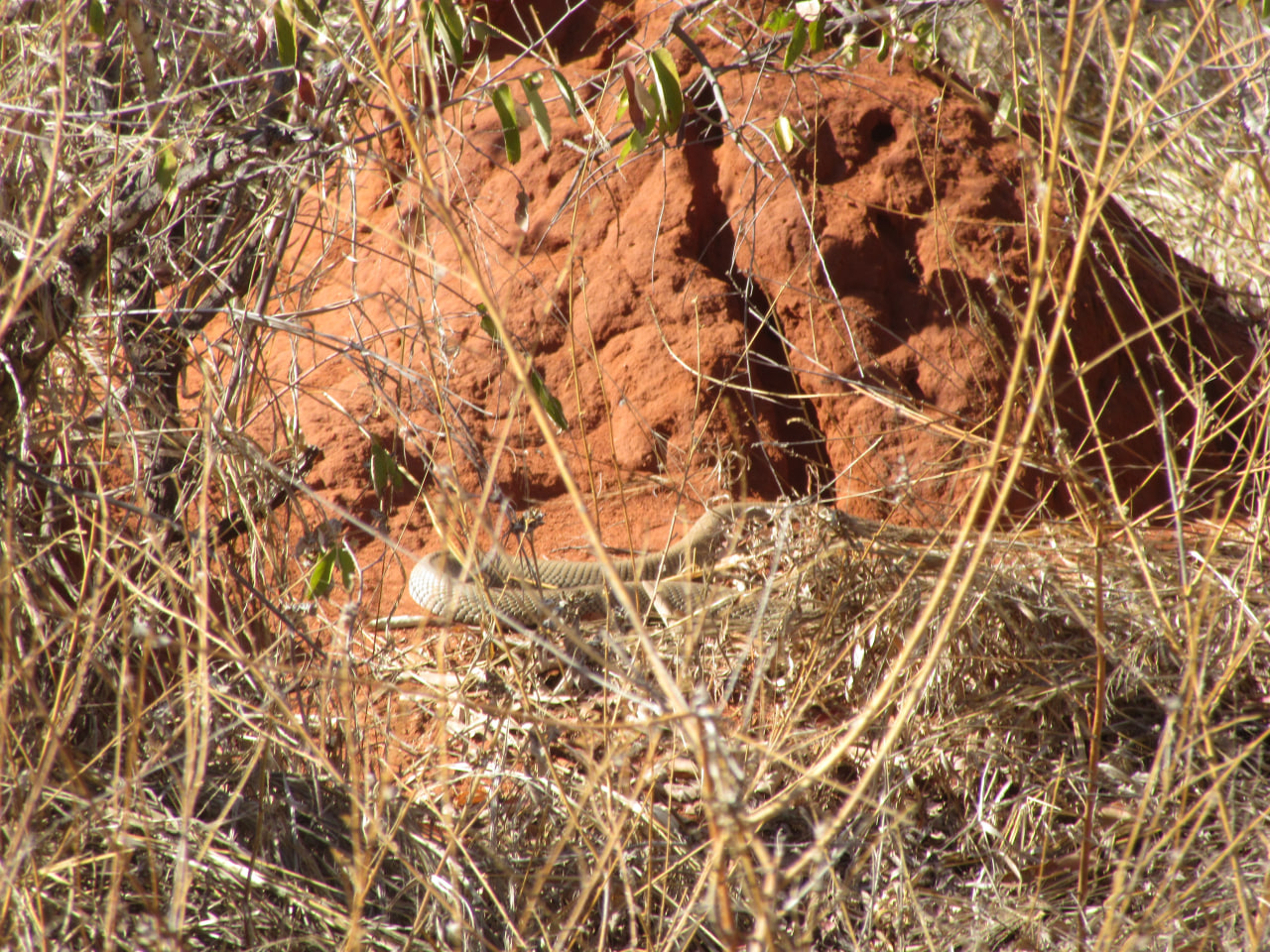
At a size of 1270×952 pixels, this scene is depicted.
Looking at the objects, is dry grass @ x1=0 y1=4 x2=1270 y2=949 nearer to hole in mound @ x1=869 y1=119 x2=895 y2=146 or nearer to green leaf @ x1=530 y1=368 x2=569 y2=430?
green leaf @ x1=530 y1=368 x2=569 y2=430

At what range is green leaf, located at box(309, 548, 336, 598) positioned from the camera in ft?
7.73

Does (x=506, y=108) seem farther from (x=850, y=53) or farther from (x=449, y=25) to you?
(x=850, y=53)

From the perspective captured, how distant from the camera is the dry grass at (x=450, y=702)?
202 centimetres

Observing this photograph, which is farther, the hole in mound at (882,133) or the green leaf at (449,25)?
the hole in mound at (882,133)

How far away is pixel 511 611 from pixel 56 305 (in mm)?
2048

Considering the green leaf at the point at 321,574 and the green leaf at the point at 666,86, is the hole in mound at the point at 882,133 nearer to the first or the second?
the green leaf at the point at 666,86

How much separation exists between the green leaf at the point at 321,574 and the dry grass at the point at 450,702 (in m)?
0.11

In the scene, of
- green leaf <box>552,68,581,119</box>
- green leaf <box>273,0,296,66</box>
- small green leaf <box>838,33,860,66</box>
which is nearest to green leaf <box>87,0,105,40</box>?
green leaf <box>273,0,296,66</box>

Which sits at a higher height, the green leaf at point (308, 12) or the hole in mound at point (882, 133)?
the green leaf at point (308, 12)

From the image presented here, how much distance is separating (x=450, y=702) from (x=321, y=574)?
65cm

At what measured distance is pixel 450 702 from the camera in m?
1.91

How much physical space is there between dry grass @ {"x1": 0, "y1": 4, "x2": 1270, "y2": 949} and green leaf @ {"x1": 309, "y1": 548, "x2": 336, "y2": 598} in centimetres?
11

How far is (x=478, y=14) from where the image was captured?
4473 millimetres

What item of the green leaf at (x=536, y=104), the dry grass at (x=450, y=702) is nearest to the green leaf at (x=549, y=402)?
the dry grass at (x=450, y=702)
